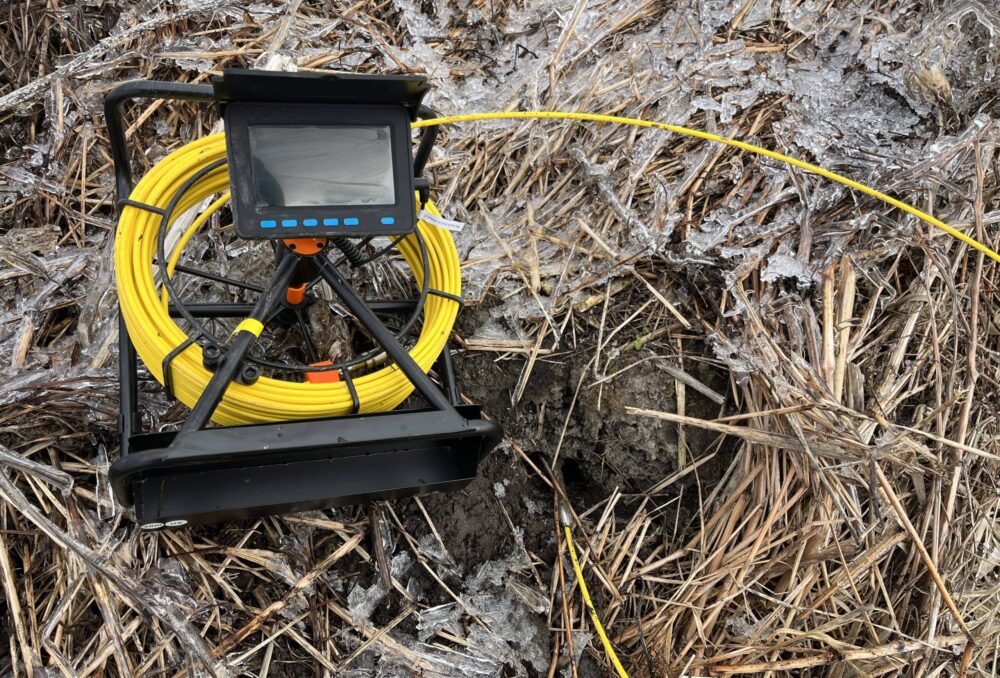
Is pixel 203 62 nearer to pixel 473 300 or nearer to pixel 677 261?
pixel 473 300

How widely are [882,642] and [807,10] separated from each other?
1926 millimetres

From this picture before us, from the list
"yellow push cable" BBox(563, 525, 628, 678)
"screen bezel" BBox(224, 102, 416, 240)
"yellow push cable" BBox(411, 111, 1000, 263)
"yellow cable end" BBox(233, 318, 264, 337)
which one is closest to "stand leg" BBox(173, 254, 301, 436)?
"yellow cable end" BBox(233, 318, 264, 337)

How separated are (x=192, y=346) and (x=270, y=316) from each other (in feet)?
0.60

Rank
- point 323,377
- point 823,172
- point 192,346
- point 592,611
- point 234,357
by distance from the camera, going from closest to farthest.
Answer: point 234,357 < point 192,346 < point 323,377 < point 592,611 < point 823,172

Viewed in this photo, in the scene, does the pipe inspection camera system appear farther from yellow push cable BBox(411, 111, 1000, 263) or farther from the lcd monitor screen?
yellow push cable BBox(411, 111, 1000, 263)

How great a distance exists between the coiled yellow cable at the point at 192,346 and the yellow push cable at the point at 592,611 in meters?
0.60

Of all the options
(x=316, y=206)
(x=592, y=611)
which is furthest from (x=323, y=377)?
(x=592, y=611)

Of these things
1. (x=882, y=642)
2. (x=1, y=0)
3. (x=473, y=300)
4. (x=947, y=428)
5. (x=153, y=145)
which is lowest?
(x=882, y=642)

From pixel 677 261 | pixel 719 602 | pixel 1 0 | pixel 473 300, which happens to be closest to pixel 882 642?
pixel 719 602

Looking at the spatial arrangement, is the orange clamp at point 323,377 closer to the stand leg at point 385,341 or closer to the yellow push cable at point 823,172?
the stand leg at point 385,341

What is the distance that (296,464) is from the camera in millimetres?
1625

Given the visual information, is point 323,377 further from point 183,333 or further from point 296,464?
point 183,333

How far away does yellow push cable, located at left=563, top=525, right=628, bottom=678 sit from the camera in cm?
180

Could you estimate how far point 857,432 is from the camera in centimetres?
179
